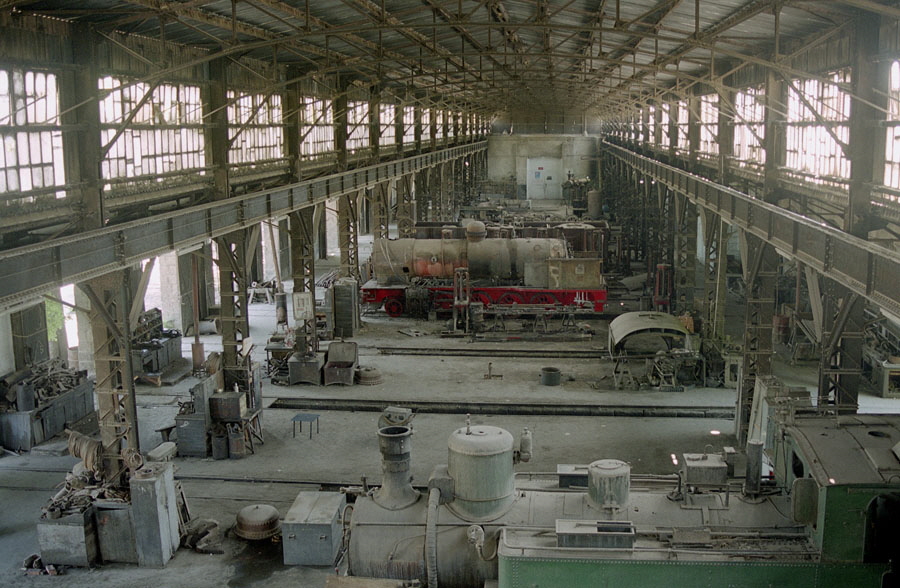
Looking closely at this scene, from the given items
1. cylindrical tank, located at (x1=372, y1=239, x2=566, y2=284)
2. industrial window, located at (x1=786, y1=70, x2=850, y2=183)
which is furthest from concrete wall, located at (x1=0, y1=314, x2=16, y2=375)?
industrial window, located at (x1=786, y1=70, x2=850, y2=183)

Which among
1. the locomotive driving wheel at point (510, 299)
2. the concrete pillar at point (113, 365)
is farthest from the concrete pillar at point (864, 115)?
the locomotive driving wheel at point (510, 299)

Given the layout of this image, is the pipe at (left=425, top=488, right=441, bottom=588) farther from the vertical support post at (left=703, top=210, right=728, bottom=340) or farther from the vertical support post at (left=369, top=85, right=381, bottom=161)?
the vertical support post at (left=369, top=85, right=381, bottom=161)

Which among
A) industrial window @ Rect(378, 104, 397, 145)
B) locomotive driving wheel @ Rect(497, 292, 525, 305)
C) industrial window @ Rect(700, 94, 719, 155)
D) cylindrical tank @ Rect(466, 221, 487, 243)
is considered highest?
industrial window @ Rect(378, 104, 397, 145)

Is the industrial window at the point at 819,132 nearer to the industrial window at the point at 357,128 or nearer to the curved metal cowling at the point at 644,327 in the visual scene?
the curved metal cowling at the point at 644,327

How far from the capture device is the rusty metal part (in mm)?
14594

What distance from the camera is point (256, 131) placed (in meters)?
25.1

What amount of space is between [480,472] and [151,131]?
11890 mm

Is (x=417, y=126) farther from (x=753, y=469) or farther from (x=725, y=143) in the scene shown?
(x=753, y=469)

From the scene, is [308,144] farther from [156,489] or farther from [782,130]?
[156,489]

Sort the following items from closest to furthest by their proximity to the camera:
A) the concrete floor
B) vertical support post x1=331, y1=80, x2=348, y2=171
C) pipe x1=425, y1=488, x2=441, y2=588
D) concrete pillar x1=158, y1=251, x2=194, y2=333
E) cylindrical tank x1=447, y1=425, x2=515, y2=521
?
pipe x1=425, y1=488, x2=441, y2=588 → cylindrical tank x1=447, y1=425, x2=515, y2=521 → the concrete floor → concrete pillar x1=158, y1=251, x2=194, y2=333 → vertical support post x1=331, y1=80, x2=348, y2=171

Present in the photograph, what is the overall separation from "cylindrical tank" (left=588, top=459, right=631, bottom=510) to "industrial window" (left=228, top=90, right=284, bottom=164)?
45.4 feet

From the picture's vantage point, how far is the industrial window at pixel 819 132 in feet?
54.6

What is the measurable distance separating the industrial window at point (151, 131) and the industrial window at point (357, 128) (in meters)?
14.0

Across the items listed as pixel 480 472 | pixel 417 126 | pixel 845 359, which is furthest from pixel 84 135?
pixel 417 126
